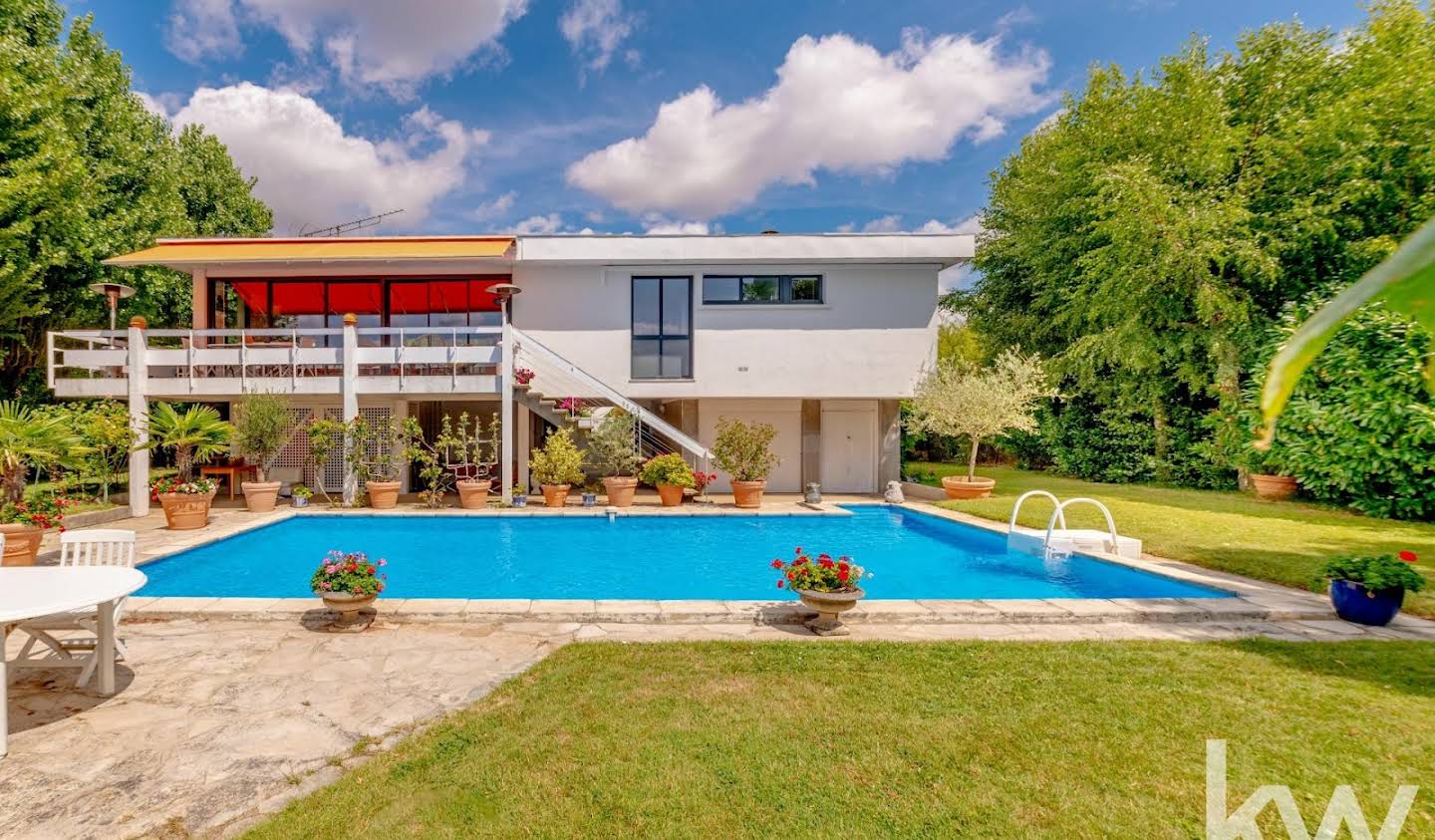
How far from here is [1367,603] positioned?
652cm

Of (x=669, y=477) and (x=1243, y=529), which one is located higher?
(x=669, y=477)

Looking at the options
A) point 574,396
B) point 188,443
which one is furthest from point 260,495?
point 574,396

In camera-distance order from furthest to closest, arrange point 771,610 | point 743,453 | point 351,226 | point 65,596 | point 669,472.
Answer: point 351,226, point 743,453, point 669,472, point 771,610, point 65,596

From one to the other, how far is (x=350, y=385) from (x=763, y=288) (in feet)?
33.2

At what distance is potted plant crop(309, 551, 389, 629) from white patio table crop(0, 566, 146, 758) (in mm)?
1505

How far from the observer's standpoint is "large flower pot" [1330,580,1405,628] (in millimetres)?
6453

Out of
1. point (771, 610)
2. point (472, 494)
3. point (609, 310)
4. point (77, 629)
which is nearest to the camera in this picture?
point (77, 629)

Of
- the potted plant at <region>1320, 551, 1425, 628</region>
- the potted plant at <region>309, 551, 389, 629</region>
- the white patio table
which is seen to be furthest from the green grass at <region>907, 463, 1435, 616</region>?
the white patio table

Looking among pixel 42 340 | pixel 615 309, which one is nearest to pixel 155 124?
pixel 42 340

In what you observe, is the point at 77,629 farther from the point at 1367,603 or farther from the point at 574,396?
the point at 1367,603

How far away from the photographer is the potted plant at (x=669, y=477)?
1440 centimetres

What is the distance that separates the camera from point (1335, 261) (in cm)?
1498

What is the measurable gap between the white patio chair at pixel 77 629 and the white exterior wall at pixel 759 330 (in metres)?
10.9

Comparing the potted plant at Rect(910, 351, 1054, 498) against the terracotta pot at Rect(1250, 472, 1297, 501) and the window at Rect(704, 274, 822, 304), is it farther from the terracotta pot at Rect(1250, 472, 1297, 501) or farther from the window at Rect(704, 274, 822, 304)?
the terracotta pot at Rect(1250, 472, 1297, 501)
